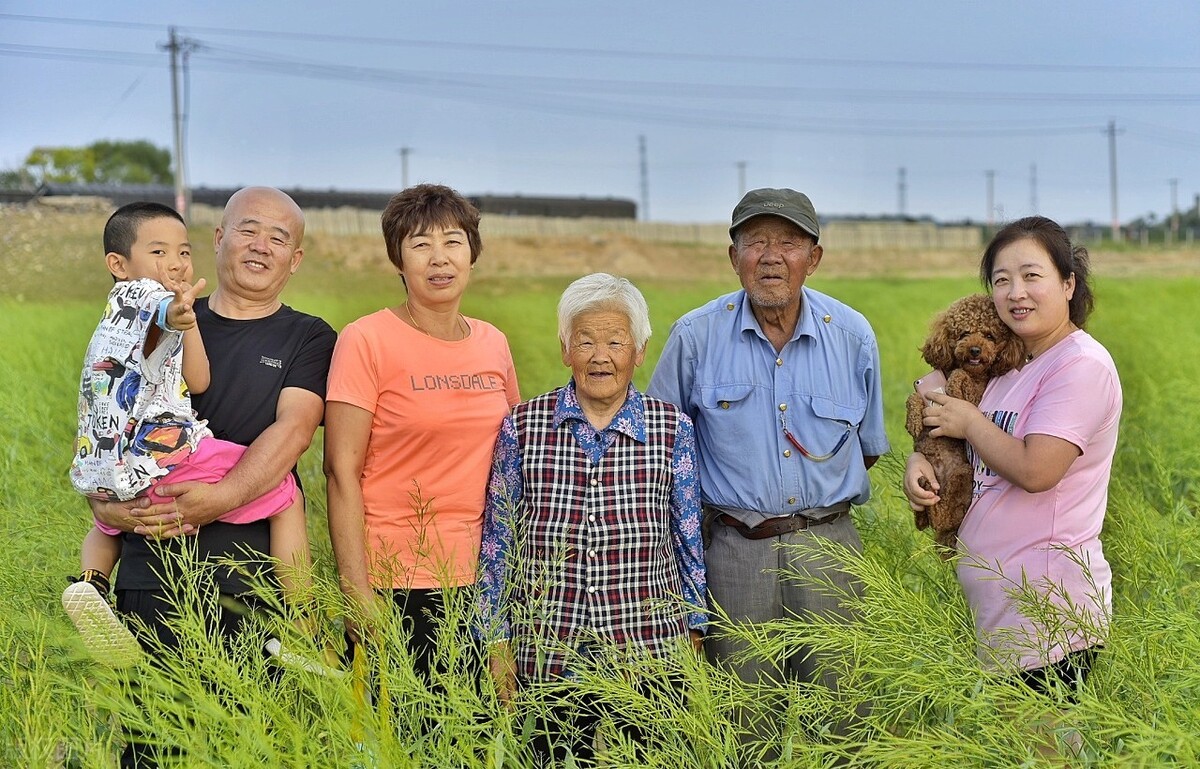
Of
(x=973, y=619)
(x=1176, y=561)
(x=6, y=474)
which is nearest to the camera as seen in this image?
(x=973, y=619)

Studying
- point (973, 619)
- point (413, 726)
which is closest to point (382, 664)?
point (413, 726)

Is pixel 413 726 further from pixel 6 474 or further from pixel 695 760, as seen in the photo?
pixel 6 474

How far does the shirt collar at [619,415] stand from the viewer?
3.45m

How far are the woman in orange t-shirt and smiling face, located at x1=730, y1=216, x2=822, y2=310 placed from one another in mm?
899

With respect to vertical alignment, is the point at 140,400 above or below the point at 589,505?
above

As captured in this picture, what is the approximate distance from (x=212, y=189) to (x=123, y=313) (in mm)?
Result: 39207

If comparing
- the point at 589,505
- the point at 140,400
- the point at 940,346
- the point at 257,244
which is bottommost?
the point at 589,505

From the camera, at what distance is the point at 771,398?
3.82 meters

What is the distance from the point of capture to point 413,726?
278 cm

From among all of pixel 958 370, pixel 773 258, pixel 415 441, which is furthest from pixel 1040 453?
pixel 415 441

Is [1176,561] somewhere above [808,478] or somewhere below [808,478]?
below

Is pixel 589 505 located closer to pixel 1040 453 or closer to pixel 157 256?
pixel 1040 453

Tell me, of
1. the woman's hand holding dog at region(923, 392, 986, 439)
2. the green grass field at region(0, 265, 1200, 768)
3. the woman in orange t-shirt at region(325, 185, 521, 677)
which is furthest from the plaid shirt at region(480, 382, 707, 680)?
the woman's hand holding dog at region(923, 392, 986, 439)

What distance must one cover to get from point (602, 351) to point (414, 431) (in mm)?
613
